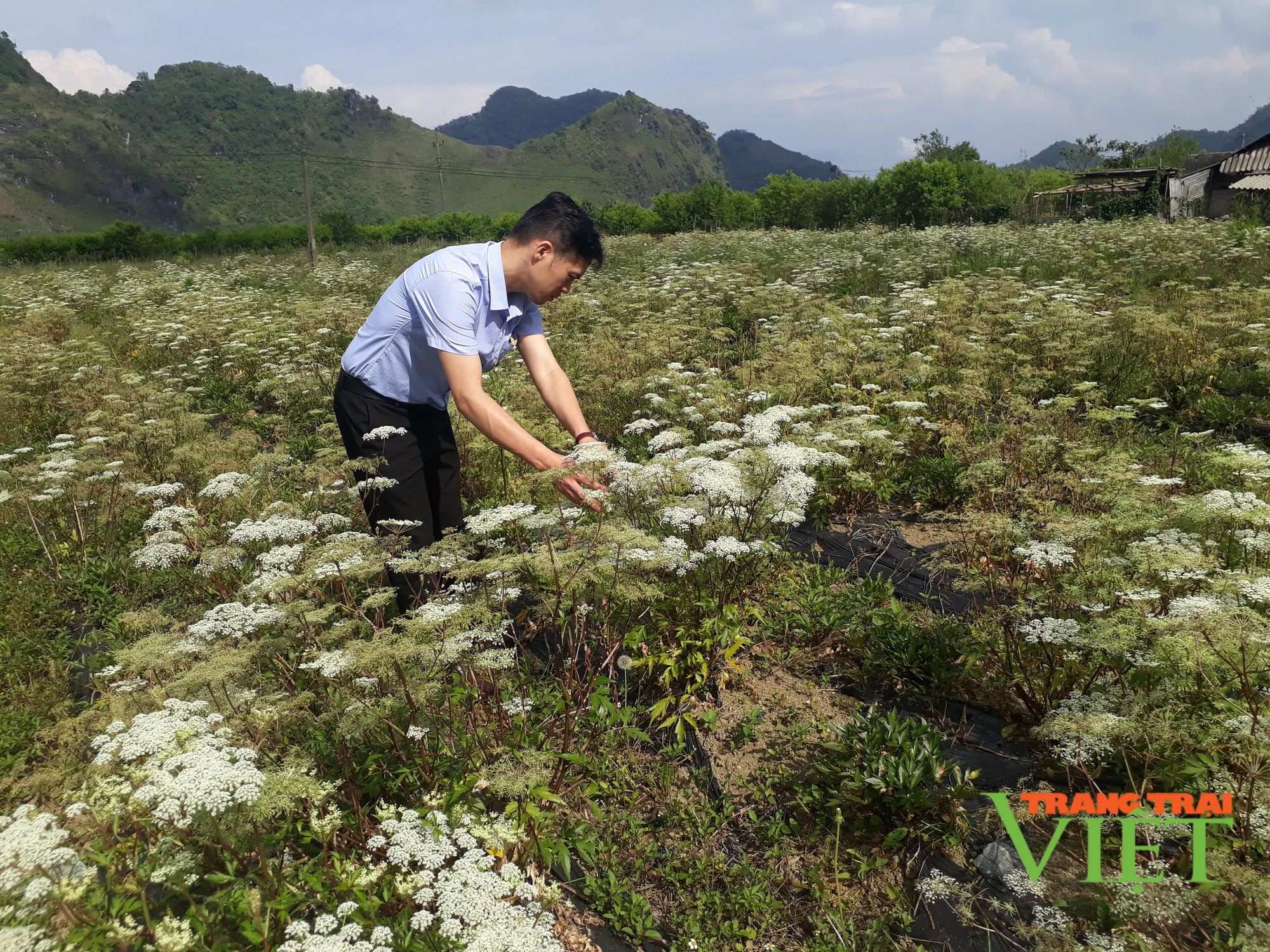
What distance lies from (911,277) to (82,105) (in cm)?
16960

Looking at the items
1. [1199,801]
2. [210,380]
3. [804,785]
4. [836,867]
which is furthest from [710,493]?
[210,380]

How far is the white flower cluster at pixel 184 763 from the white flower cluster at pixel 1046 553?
3.04 metres

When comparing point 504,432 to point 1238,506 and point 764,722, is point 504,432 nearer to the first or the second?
point 764,722

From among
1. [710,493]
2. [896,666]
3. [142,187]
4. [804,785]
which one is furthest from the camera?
[142,187]

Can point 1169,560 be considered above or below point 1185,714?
above

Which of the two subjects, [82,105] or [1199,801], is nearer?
[1199,801]

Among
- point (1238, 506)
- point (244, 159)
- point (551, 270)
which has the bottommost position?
point (1238, 506)

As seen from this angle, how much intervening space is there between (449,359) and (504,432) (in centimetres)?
47

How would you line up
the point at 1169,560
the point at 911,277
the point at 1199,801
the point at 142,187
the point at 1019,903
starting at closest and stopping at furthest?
the point at 1199,801, the point at 1019,903, the point at 1169,560, the point at 911,277, the point at 142,187

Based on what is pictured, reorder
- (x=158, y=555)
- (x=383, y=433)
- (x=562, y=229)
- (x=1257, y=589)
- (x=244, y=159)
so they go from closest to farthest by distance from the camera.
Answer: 1. (x=1257, y=589)
2. (x=158, y=555)
3. (x=562, y=229)
4. (x=383, y=433)
5. (x=244, y=159)

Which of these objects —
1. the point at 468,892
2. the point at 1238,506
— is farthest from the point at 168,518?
the point at 1238,506

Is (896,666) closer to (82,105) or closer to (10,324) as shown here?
(10,324)

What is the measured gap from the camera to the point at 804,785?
3055mm

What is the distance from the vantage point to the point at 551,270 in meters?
3.36
